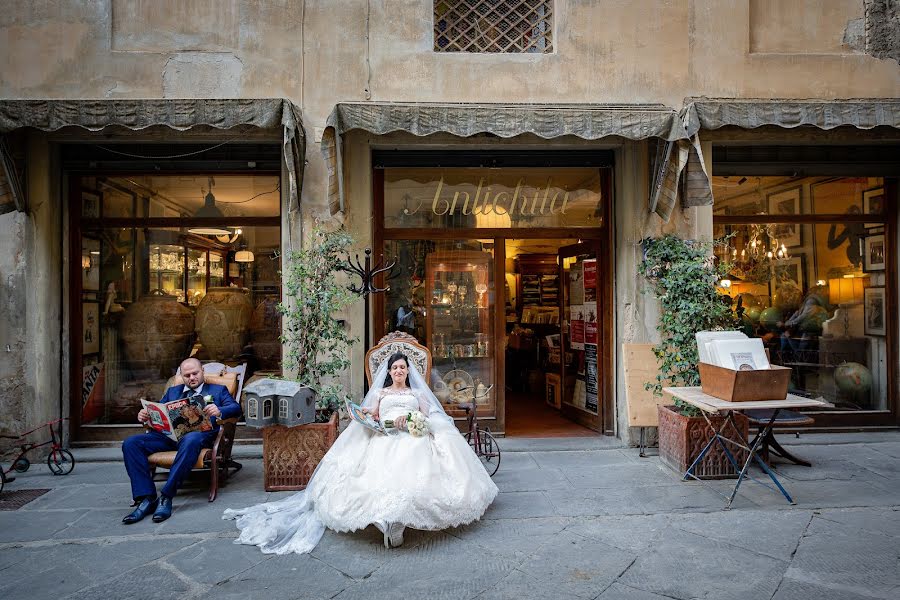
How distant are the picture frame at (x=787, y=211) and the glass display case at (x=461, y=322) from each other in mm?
Answer: 4152

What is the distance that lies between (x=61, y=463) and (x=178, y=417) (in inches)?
93.9

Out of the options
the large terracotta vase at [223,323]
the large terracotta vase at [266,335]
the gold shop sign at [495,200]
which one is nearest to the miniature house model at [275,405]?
the large terracotta vase at [266,335]

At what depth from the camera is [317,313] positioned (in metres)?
Answer: 6.61

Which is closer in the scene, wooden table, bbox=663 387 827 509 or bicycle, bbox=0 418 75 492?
wooden table, bbox=663 387 827 509

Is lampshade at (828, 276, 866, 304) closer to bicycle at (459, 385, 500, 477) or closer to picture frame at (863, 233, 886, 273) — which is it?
picture frame at (863, 233, 886, 273)

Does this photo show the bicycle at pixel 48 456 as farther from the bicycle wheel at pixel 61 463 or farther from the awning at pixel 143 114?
the awning at pixel 143 114

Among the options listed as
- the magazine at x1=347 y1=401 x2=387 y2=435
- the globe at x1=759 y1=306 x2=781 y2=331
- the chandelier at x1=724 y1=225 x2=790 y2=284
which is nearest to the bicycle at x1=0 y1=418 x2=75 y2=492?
the magazine at x1=347 y1=401 x2=387 y2=435

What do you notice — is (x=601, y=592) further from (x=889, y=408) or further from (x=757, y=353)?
(x=889, y=408)

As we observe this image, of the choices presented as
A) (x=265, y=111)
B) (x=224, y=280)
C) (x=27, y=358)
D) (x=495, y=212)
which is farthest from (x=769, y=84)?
(x=27, y=358)

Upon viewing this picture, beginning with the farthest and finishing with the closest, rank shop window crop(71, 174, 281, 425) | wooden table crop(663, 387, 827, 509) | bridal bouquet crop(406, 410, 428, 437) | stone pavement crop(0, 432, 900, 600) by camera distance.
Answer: shop window crop(71, 174, 281, 425) → wooden table crop(663, 387, 827, 509) → bridal bouquet crop(406, 410, 428, 437) → stone pavement crop(0, 432, 900, 600)

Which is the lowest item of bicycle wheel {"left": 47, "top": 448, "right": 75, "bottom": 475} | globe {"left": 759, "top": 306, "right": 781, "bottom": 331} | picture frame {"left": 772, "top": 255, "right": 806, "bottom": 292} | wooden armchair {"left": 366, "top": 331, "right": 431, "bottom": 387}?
bicycle wheel {"left": 47, "top": 448, "right": 75, "bottom": 475}

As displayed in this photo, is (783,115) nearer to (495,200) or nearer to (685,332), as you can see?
(685,332)

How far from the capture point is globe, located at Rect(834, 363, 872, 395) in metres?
8.62

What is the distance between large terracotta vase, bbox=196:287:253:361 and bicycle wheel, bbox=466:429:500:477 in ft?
11.4
